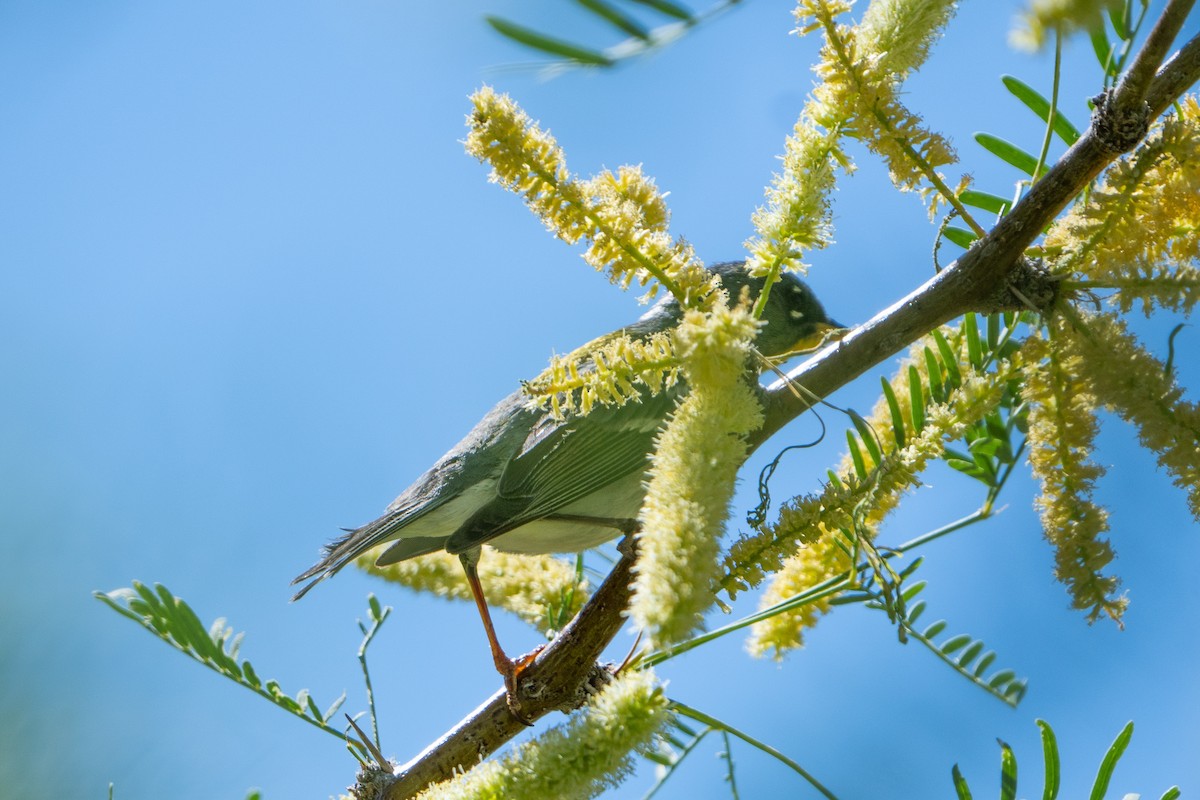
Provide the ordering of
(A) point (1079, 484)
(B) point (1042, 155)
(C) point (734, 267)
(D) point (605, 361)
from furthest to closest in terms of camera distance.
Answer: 1. (C) point (734, 267)
2. (B) point (1042, 155)
3. (A) point (1079, 484)
4. (D) point (605, 361)

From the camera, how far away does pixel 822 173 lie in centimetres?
155

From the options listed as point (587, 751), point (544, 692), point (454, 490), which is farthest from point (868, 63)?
point (454, 490)

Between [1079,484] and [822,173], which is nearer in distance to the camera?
[822,173]

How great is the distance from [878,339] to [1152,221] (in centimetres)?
49

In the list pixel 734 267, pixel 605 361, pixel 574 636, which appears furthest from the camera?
pixel 734 267

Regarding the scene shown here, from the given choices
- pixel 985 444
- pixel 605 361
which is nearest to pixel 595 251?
pixel 605 361

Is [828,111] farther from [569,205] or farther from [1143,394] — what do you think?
[1143,394]

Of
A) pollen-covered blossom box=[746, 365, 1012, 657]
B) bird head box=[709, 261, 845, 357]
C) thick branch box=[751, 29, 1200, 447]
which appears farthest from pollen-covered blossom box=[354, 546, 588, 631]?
bird head box=[709, 261, 845, 357]

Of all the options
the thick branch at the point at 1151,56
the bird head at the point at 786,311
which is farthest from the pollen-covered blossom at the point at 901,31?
the bird head at the point at 786,311

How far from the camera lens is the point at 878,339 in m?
1.92

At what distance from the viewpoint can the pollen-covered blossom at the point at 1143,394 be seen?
5.14 feet

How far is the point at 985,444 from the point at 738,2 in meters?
1.72

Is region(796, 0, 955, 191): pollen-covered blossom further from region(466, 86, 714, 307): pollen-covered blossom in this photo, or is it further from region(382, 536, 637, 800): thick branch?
region(382, 536, 637, 800): thick branch

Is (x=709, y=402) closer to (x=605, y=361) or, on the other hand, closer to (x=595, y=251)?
(x=605, y=361)
